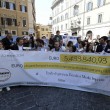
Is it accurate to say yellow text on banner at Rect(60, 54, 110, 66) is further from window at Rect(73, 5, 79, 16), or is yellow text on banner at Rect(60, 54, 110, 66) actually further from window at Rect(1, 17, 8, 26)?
window at Rect(73, 5, 79, 16)

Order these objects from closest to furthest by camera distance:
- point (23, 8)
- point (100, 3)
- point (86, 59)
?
point (86, 59) → point (100, 3) → point (23, 8)

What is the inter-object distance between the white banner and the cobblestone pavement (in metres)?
0.24

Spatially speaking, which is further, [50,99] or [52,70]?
[52,70]

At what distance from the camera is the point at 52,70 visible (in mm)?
5391

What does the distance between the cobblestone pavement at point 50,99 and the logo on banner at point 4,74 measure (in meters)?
0.41

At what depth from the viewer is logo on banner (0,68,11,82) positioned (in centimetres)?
530

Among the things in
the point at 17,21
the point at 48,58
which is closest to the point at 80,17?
the point at 17,21

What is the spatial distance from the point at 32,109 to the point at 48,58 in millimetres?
1875

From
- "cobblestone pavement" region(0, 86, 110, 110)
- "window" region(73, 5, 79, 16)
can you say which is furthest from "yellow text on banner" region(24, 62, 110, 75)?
"window" region(73, 5, 79, 16)

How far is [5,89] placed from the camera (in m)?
5.36

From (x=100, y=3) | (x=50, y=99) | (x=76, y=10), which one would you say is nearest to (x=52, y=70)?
(x=50, y=99)

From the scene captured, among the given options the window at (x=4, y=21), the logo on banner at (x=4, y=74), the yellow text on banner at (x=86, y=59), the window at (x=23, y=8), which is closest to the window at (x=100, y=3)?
the window at (x=23, y=8)

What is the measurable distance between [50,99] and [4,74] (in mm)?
1848

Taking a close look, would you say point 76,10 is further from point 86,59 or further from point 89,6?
point 86,59
